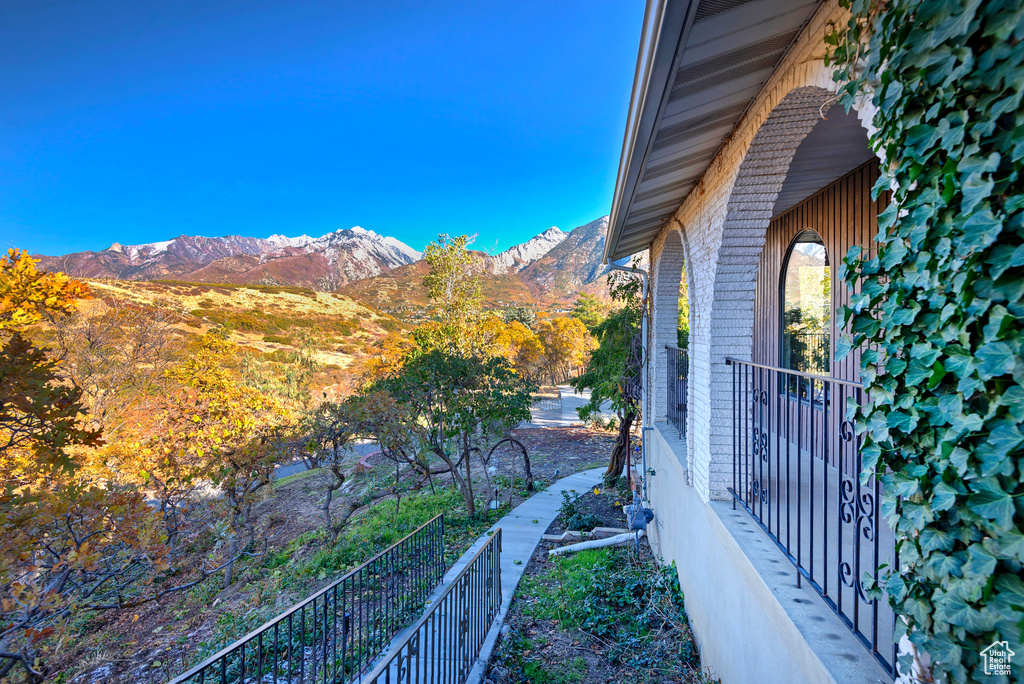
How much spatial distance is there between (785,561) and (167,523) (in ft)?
29.3

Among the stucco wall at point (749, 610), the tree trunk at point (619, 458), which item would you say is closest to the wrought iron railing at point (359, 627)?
the stucco wall at point (749, 610)

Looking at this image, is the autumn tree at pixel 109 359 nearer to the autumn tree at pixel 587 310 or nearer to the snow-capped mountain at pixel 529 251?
the autumn tree at pixel 587 310

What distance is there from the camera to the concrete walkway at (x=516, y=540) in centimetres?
402

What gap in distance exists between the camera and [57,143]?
3550 cm

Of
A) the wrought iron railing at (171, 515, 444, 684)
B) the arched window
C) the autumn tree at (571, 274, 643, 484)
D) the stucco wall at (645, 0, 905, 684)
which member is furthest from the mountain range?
the stucco wall at (645, 0, 905, 684)

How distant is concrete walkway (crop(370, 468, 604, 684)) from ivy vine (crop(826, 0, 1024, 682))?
2.67m

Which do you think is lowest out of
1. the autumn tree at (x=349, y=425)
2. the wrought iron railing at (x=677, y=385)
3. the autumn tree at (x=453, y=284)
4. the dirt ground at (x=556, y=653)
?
the dirt ground at (x=556, y=653)

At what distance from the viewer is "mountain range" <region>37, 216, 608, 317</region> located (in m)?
63.9

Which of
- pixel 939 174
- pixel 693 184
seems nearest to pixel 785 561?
pixel 939 174

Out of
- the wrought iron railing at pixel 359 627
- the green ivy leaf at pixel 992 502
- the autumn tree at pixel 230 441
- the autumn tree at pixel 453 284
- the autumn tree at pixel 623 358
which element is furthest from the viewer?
the autumn tree at pixel 453 284

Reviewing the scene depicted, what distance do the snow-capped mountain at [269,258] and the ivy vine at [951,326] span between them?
3050 inches

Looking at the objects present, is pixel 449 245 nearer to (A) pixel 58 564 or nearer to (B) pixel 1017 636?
(A) pixel 58 564

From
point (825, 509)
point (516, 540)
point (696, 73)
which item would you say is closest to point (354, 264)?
point (516, 540)

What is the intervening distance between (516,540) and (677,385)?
3.85 m
